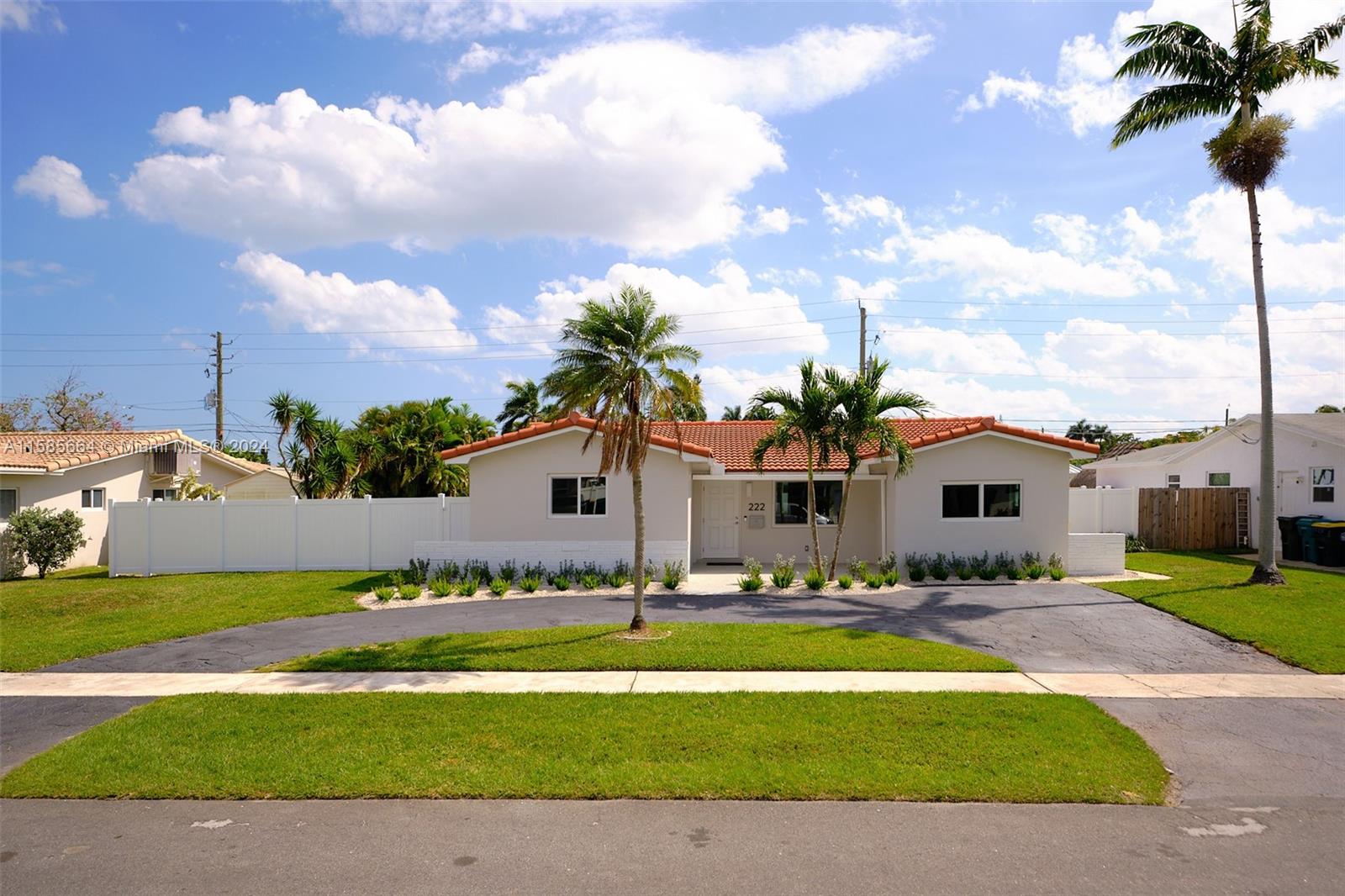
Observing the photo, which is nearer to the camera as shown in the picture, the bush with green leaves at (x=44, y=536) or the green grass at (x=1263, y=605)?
the green grass at (x=1263, y=605)

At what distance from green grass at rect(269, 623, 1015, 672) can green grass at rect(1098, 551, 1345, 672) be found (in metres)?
4.30

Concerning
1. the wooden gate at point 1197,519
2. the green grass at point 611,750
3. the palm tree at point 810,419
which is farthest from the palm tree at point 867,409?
the wooden gate at point 1197,519

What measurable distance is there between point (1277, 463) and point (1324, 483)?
159 cm

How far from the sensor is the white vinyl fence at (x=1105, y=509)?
81.1ft

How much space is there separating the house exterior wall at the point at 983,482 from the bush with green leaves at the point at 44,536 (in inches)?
829

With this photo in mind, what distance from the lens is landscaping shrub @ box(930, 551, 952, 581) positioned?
1742 centimetres

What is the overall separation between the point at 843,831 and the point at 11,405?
1998 inches

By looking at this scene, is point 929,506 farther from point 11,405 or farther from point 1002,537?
point 11,405

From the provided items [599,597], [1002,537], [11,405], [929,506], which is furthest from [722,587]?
[11,405]

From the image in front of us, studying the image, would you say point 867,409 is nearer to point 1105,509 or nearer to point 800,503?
point 800,503

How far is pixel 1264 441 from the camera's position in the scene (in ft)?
53.9

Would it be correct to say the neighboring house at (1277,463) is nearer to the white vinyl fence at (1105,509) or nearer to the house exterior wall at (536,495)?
the white vinyl fence at (1105,509)

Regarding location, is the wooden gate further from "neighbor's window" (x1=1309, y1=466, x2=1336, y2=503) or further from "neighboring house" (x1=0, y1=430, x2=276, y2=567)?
"neighboring house" (x1=0, y1=430, x2=276, y2=567)

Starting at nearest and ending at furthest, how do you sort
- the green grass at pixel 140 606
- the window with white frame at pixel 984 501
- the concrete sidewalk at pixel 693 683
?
the concrete sidewalk at pixel 693 683, the green grass at pixel 140 606, the window with white frame at pixel 984 501
